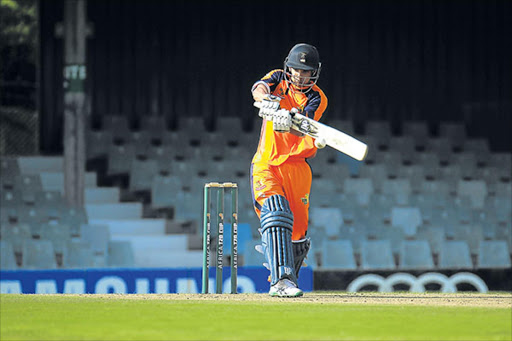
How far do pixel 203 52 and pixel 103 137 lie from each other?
10.1 feet

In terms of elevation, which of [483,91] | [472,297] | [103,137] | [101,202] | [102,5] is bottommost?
[472,297]

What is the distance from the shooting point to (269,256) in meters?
6.68

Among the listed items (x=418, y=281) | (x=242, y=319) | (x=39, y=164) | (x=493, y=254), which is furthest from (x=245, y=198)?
(x=242, y=319)

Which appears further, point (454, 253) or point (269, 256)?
point (454, 253)

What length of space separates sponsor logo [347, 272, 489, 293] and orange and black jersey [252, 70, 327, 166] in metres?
5.45

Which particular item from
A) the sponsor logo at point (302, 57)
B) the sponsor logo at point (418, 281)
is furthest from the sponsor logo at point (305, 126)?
the sponsor logo at point (418, 281)

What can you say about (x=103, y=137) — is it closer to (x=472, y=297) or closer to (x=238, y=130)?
(x=238, y=130)

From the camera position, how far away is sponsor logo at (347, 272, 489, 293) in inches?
476

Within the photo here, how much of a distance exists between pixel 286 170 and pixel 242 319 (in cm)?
156

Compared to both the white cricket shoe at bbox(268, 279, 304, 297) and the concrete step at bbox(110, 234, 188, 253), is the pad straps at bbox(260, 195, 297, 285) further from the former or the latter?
the concrete step at bbox(110, 234, 188, 253)

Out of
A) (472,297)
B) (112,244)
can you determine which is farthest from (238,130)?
(472,297)

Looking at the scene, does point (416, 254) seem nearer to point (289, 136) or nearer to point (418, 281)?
point (418, 281)

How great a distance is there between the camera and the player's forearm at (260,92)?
21.8 feet

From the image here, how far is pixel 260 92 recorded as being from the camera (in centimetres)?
670
